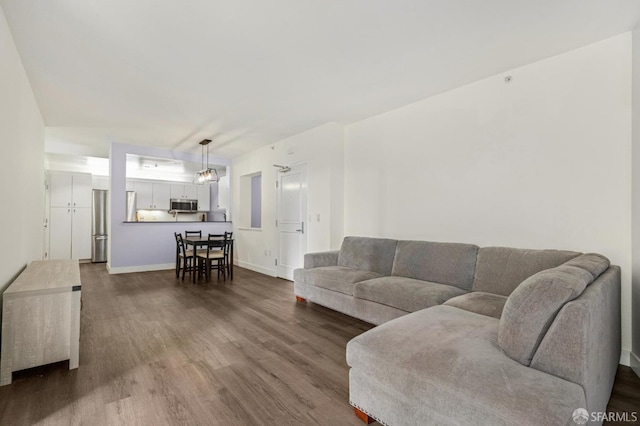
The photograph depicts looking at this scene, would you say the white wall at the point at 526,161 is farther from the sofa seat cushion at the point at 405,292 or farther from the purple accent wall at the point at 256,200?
the purple accent wall at the point at 256,200

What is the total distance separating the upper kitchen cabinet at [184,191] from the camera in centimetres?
901

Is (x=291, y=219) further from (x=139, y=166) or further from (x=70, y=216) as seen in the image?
(x=70, y=216)

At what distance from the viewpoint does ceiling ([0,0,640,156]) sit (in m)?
2.10

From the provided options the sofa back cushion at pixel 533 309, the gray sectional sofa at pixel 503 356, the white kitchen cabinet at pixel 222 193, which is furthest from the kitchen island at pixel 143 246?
the sofa back cushion at pixel 533 309

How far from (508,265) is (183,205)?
8741 mm

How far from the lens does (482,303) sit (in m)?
2.28

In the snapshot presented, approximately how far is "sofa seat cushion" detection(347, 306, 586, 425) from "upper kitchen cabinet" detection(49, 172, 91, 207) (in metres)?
8.35

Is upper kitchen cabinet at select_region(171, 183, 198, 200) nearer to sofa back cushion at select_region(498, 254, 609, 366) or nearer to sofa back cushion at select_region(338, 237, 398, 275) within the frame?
sofa back cushion at select_region(338, 237, 398, 275)

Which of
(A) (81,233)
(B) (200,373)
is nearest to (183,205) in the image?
(A) (81,233)

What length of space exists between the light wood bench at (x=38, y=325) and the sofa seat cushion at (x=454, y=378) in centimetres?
211

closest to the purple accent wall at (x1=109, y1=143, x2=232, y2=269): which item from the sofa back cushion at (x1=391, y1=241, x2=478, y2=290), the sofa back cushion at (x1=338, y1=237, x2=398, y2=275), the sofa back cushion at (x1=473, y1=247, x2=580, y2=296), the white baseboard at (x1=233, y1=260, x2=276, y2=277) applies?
the white baseboard at (x1=233, y1=260, x2=276, y2=277)

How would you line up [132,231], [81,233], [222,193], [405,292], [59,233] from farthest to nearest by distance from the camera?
[222,193] < [81,233] < [59,233] < [132,231] < [405,292]

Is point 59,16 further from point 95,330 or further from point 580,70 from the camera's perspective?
point 580,70

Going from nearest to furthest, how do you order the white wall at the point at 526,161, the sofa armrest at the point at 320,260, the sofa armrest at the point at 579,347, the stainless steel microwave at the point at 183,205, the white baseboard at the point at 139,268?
the sofa armrest at the point at 579,347 < the white wall at the point at 526,161 < the sofa armrest at the point at 320,260 < the white baseboard at the point at 139,268 < the stainless steel microwave at the point at 183,205
